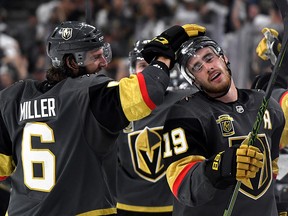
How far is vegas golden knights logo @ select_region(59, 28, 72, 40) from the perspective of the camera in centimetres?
380

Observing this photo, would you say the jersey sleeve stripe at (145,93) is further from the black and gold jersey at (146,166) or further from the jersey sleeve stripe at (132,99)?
the black and gold jersey at (146,166)

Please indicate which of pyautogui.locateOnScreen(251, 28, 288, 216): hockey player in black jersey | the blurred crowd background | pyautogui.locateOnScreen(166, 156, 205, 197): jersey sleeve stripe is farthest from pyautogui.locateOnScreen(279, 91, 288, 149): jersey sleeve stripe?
the blurred crowd background

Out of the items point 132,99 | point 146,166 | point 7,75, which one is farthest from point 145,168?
point 7,75

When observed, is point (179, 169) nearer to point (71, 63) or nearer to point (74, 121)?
point (74, 121)

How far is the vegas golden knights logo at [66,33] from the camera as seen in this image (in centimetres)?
380

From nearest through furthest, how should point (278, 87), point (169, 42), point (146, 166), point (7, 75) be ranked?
point (169, 42), point (278, 87), point (146, 166), point (7, 75)

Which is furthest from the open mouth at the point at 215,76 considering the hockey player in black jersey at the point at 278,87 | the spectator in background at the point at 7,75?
the spectator in background at the point at 7,75

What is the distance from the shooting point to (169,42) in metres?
3.60

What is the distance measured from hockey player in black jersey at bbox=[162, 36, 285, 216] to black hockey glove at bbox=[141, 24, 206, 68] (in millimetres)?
50

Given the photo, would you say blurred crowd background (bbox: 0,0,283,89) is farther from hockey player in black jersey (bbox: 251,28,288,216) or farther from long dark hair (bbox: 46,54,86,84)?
long dark hair (bbox: 46,54,86,84)

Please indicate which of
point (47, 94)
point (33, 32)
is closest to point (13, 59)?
point (33, 32)

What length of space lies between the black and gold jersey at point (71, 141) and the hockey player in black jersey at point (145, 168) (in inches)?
33.4

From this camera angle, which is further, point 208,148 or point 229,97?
point 229,97

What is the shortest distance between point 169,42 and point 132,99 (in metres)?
0.33
